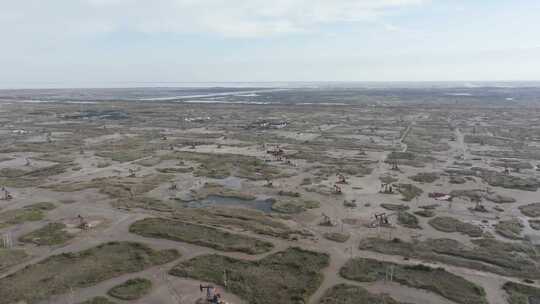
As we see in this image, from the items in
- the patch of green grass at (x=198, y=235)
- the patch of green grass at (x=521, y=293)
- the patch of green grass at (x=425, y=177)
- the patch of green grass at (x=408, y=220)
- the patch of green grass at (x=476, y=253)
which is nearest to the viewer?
the patch of green grass at (x=521, y=293)

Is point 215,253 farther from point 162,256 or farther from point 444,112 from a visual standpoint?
point 444,112

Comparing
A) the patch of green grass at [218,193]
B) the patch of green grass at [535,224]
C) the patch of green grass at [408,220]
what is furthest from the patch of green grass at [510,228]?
the patch of green grass at [218,193]

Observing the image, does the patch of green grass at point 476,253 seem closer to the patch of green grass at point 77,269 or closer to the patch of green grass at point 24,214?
the patch of green grass at point 77,269

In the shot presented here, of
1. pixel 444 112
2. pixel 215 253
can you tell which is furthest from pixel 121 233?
pixel 444 112

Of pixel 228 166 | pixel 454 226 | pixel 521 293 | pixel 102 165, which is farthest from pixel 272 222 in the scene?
pixel 102 165

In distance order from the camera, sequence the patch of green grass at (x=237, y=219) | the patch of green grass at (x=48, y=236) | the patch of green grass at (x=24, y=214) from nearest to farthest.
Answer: the patch of green grass at (x=48, y=236) → the patch of green grass at (x=237, y=219) → the patch of green grass at (x=24, y=214)

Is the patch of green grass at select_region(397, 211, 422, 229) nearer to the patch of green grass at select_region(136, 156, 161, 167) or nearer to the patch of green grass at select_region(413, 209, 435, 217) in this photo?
the patch of green grass at select_region(413, 209, 435, 217)

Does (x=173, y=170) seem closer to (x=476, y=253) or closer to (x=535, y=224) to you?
(x=476, y=253)
